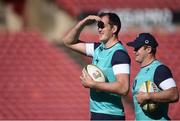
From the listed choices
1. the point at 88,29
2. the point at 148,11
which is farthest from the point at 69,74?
the point at 148,11

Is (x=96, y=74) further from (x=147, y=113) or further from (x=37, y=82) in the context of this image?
(x=37, y=82)

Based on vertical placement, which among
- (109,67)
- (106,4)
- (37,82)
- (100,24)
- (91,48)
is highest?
(106,4)

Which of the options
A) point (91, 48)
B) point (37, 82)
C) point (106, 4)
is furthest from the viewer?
point (106, 4)

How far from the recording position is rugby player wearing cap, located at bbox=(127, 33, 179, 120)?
516 cm

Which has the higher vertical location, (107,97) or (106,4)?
(106,4)

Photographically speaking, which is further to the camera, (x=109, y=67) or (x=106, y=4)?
(x=106, y=4)

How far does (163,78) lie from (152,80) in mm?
121

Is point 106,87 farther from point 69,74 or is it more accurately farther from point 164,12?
point 164,12

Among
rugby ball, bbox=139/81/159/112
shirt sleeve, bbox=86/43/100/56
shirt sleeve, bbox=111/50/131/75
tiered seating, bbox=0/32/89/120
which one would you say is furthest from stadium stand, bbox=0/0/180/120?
rugby ball, bbox=139/81/159/112

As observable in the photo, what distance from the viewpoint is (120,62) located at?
5375 mm

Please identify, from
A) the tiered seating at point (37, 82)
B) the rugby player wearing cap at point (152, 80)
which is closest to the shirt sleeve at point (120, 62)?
the rugby player wearing cap at point (152, 80)

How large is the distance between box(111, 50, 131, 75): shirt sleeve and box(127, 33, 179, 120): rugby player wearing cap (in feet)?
0.39

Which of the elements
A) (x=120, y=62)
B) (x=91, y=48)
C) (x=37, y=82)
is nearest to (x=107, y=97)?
(x=120, y=62)

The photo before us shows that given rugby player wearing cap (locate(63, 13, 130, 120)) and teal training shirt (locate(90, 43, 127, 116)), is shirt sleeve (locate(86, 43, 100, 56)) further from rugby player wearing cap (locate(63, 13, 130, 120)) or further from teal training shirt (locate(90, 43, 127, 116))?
teal training shirt (locate(90, 43, 127, 116))
